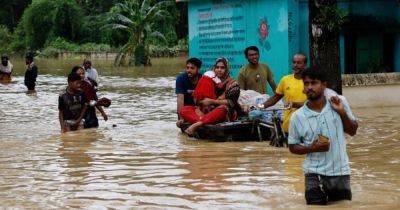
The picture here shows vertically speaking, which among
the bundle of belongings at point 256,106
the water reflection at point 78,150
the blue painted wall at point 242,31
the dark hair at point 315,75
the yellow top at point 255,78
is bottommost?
the water reflection at point 78,150

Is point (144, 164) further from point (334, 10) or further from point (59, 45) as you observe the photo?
point (59, 45)

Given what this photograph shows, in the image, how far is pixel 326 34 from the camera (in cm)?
1359

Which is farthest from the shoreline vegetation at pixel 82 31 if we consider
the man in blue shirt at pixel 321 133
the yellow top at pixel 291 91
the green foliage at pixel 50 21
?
the man in blue shirt at pixel 321 133

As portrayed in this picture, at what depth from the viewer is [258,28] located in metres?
17.3

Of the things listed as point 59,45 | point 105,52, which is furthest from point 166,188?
point 59,45

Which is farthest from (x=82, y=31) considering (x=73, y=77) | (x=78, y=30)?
(x=73, y=77)

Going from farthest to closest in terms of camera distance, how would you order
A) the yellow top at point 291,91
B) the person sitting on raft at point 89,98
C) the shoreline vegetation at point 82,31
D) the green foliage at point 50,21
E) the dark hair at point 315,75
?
the green foliage at point 50,21 → the shoreline vegetation at point 82,31 → the person sitting on raft at point 89,98 → the yellow top at point 291,91 → the dark hair at point 315,75

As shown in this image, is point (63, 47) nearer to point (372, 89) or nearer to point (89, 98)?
point (372, 89)

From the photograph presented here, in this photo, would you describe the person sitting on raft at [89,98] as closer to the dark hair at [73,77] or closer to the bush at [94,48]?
the dark hair at [73,77]

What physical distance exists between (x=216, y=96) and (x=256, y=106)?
92 cm

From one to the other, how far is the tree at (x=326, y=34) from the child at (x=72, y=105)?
4154 mm

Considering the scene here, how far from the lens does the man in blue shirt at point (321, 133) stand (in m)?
6.23

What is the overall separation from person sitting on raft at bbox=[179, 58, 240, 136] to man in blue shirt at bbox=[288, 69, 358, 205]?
519 centimetres

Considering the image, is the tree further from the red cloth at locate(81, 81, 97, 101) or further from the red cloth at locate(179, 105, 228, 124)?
the red cloth at locate(81, 81, 97, 101)
